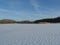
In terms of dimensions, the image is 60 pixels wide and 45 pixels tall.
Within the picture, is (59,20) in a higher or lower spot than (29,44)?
higher

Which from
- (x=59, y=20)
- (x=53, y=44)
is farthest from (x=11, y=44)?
(x=59, y=20)

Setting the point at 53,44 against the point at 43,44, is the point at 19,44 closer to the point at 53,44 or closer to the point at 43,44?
the point at 43,44

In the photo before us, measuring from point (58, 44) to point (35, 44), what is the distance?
0.64 meters

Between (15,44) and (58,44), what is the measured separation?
120 cm

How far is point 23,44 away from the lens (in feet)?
10.2

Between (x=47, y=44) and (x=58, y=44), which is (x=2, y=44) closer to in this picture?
(x=47, y=44)

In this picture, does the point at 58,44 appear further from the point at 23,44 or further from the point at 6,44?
the point at 6,44

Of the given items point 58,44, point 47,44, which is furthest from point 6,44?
point 58,44

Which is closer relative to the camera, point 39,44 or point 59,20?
point 39,44

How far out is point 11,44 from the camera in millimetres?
3121

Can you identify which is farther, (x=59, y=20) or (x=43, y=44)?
(x=59, y=20)

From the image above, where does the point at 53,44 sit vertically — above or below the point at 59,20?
below

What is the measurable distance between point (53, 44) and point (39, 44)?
40 centimetres

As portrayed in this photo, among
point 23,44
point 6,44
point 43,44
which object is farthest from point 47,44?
point 6,44
